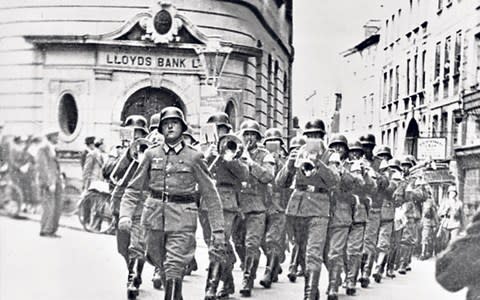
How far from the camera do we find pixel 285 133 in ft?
65.1

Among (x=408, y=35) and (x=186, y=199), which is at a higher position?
(x=408, y=35)

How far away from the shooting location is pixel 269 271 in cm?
1282

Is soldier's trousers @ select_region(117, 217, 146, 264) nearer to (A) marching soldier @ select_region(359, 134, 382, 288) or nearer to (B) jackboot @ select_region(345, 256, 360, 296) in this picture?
(B) jackboot @ select_region(345, 256, 360, 296)

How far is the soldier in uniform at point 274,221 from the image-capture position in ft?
42.4

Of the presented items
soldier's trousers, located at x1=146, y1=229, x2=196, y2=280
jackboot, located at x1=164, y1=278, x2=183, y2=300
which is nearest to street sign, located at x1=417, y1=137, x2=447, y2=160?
soldier's trousers, located at x1=146, y1=229, x2=196, y2=280

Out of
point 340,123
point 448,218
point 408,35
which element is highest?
point 408,35

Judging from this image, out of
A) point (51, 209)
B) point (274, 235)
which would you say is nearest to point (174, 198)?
point (51, 209)

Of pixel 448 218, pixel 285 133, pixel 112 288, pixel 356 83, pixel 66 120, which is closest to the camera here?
pixel 448 218

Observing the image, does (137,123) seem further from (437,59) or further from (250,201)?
(437,59)

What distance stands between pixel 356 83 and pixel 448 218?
2.59 m

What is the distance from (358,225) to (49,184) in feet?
13.9

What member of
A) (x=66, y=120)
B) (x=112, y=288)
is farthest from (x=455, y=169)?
(x=66, y=120)

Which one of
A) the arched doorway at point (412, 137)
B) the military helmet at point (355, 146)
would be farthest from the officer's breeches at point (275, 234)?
the arched doorway at point (412, 137)

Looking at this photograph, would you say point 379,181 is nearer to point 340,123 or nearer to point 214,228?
point 340,123
